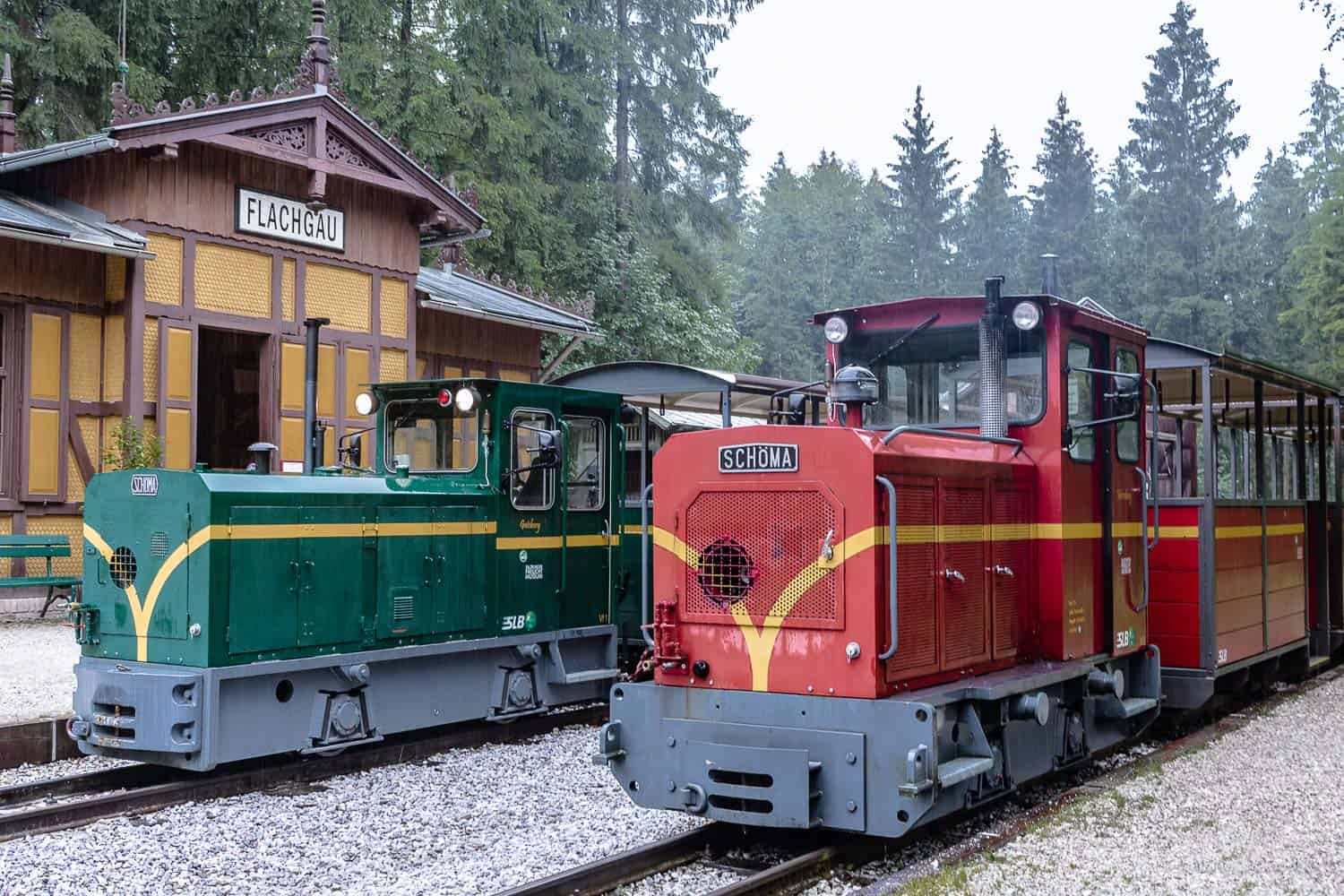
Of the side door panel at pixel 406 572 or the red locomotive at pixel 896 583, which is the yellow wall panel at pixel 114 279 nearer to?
the side door panel at pixel 406 572

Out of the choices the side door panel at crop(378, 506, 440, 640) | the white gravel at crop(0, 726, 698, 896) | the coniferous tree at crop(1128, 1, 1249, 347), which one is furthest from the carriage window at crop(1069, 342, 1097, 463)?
the coniferous tree at crop(1128, 1, 1249, 347)

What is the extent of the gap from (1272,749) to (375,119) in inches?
800

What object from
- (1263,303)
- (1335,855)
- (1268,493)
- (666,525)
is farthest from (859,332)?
(1263,303)

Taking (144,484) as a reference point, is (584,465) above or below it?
above

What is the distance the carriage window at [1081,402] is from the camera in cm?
776

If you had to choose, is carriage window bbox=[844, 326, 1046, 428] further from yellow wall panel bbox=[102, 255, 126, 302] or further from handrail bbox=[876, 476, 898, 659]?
yellow wall panel bbox=[102, 255, 126, 302]

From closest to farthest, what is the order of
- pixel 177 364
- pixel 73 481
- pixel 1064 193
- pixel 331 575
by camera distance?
pixel 331 575, pixel 73 481, pixel 177 364, pixel 1064 193

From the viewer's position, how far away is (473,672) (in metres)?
9.77

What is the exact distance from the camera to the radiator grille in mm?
6418

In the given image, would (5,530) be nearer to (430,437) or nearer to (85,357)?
(85,357)

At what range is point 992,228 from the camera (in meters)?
59.1

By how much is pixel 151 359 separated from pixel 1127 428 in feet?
34.6

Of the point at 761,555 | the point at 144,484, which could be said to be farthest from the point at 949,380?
the point at 144,484

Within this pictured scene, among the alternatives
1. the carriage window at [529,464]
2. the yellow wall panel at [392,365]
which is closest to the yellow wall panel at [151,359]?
the yellow wall panel at [392,365]
